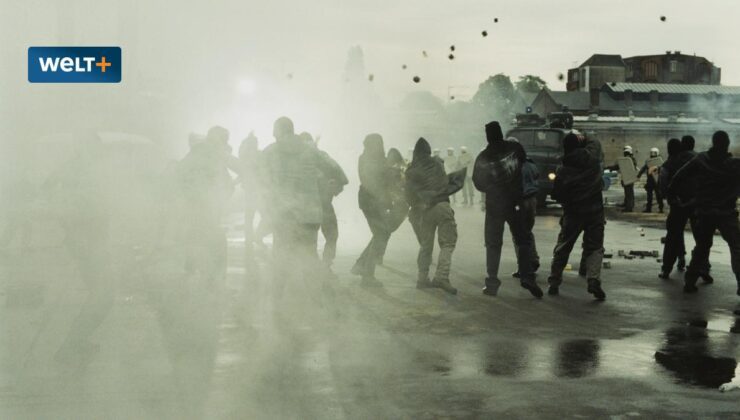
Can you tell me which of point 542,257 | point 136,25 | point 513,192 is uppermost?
point 136,25

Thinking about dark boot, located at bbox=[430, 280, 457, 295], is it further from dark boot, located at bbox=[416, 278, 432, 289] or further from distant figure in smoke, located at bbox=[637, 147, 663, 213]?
distant figure in smoke, located at bbox=[637, 147, 663, 213]

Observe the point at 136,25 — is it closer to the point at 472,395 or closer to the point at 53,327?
the point at 53,327

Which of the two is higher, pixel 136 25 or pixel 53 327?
pixel 136 25

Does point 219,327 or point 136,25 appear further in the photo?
point 136,25

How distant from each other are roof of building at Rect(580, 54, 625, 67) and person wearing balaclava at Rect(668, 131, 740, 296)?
405 ft

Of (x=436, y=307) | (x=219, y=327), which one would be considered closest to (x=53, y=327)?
(x=219, y=327)

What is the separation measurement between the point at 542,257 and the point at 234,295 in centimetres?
644

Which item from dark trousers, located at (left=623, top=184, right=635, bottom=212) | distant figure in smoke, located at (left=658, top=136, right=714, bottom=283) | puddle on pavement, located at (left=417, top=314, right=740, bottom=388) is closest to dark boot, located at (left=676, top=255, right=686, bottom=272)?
distant figure in smoke, located at (left=658, top=136, right=714, bottom=283)

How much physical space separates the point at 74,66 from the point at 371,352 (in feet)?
17.8

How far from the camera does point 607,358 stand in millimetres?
7973

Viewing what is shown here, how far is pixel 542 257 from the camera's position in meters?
16.2

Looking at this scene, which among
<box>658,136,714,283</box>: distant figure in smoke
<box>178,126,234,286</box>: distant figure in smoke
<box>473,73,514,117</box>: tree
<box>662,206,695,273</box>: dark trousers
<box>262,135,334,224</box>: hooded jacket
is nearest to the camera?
<box>262,135,334,224</box>: hooded jacket

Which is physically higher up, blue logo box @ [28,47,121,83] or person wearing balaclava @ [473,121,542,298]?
blue logo box @ [28,47,121,83]

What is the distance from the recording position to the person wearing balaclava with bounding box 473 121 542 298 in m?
11.7
